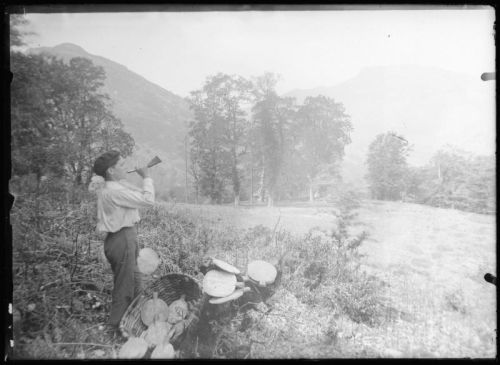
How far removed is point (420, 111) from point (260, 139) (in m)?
1.97

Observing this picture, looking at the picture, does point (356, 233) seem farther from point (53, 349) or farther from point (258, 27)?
point (53, 349)

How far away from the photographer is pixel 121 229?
300 cm

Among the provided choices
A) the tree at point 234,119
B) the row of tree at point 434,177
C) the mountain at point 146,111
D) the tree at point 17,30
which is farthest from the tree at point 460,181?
the tree at point 17,30

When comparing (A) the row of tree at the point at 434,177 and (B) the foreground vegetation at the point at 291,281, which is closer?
(B) the foreground vegetation at the point at 291,281

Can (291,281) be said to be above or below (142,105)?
below

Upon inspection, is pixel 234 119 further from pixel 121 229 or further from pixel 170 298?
pixel 170 298

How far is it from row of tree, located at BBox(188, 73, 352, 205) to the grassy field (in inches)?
12.7

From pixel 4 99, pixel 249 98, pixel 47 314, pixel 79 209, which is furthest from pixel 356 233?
pixel 4 99

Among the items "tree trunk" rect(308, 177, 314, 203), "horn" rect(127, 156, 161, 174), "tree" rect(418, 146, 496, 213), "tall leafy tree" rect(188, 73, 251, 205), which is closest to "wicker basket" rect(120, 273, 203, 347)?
"tall leafy tree" rect(188, 73, 251, 205)

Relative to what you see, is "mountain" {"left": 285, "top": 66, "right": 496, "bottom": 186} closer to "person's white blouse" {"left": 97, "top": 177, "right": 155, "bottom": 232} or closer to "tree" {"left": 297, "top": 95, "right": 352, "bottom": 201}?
"tree" {"left": 297, "top": 95, "right": 352, "bottom": 201}

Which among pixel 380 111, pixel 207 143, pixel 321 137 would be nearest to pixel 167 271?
pixel 207 143

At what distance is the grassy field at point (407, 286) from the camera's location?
302 cm

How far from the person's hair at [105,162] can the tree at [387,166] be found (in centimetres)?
289

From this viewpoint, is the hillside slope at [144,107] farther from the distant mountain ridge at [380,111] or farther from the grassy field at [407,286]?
the grassy field at [407,286]
